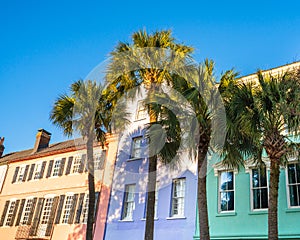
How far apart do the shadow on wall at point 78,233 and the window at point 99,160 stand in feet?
11.7

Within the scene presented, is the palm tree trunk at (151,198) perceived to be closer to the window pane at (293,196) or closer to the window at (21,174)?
the window pane at (293,196)

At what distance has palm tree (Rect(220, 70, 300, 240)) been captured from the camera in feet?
33.7

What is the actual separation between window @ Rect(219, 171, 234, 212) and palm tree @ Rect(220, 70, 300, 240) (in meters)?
4.00

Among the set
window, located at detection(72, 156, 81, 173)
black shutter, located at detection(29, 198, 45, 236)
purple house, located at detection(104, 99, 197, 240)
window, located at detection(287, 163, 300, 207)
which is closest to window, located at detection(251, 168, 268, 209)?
window, located at detection(287, 163, 300, 207)

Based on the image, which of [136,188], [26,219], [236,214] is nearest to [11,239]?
[26,219]

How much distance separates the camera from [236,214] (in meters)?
14.4

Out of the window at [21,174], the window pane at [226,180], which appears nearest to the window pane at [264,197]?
the window pane at [226,180]

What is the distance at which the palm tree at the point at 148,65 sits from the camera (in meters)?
13.8

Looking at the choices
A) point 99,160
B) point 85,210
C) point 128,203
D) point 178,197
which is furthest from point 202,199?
point 99,160

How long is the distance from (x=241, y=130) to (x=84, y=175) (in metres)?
13.8

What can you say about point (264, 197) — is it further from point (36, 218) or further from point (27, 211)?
point (27, 211)

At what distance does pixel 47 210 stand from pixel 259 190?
1473cm

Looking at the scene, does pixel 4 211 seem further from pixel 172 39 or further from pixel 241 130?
pixel 241 130

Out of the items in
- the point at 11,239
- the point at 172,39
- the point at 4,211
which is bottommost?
the point at 11,239
